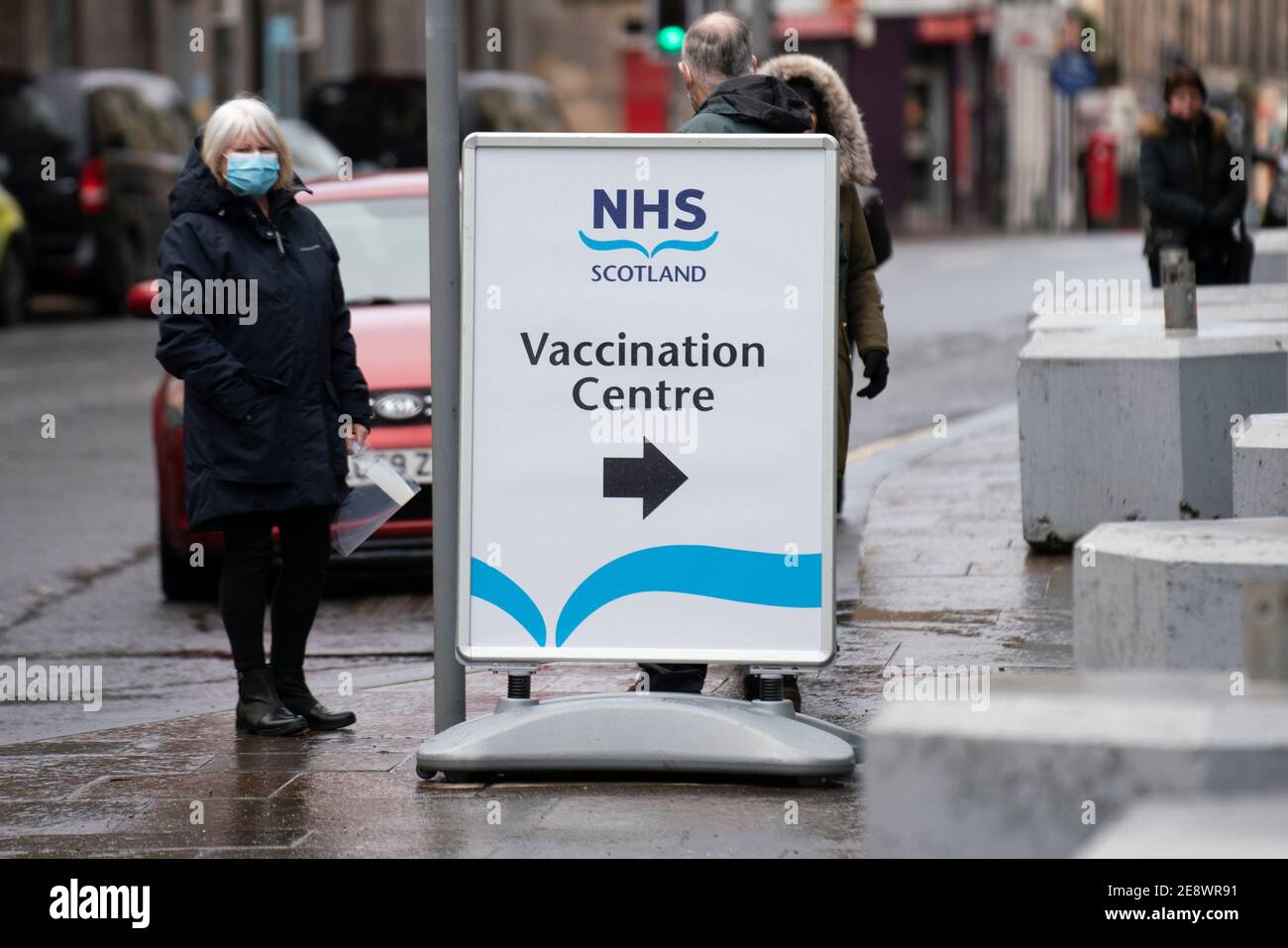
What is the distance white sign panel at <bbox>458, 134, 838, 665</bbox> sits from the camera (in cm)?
573

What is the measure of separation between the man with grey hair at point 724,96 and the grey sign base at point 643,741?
33 centimetres

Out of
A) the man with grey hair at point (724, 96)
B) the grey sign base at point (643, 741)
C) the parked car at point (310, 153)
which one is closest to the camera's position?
the grey sign base at point (643, 741)

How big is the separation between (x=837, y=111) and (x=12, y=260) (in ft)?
52.5

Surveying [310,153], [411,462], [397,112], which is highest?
[397,112]

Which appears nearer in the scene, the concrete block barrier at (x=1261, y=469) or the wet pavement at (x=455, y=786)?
the wet pavement at (x=455, y=786)

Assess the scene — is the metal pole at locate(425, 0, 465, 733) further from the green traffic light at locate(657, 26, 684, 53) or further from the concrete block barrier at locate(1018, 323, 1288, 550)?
the green traffic light at locate(657, 26, 684, 53)

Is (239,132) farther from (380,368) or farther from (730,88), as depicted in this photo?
(380,368)

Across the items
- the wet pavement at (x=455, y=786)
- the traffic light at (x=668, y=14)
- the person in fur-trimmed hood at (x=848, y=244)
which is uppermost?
the traffic light at (x=668, y=14)

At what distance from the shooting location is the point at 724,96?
6266 mm

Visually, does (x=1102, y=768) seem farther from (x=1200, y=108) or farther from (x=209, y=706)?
(x=1200, y=108)

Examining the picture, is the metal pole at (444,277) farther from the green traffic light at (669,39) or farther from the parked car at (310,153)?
the parked car at (310,153)

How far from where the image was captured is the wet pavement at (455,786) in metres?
5.25

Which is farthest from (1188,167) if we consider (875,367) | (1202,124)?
(875,367)

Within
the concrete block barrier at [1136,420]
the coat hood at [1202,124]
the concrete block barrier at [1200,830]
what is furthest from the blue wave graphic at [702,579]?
the coat hood at [1202,124]
